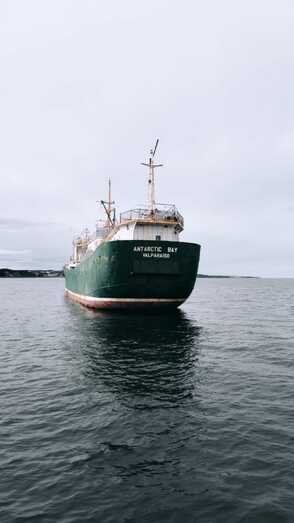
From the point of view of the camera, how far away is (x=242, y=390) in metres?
12.7

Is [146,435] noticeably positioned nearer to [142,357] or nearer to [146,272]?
[142,357]

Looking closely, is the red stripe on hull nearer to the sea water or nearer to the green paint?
the green paint

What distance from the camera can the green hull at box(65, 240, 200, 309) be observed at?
28.2m

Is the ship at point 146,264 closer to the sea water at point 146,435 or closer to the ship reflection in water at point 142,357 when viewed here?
the ship reflection in water at point 142,357

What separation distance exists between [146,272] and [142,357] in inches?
452

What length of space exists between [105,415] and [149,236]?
2192cm

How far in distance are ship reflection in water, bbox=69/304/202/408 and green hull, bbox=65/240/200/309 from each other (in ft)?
6.42

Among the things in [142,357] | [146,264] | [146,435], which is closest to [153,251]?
[146,264]

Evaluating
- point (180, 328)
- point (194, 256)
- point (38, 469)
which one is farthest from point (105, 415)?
point (194, 256)

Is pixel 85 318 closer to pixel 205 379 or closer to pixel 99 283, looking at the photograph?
pixel 99 283

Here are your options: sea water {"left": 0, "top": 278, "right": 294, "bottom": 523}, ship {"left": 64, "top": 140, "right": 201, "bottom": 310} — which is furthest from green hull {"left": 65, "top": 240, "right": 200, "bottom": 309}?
sea water {"left": 0, "top": 278, "right": 294, "bottom": 523}

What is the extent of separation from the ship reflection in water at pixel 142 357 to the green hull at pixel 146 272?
1.96m

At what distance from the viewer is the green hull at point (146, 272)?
92.4 ft

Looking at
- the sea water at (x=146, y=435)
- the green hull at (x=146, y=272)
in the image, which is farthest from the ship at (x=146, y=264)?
the sea water at (x=146, y=435)
